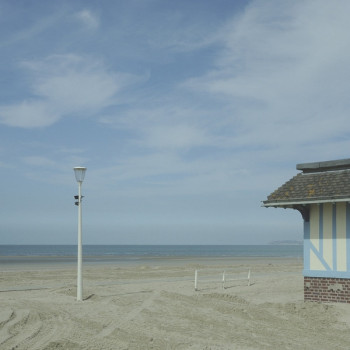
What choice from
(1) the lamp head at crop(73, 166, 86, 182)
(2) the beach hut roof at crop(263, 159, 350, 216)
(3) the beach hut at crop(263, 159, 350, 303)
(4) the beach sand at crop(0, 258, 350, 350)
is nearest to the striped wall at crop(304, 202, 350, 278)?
(3) the beach hut at crop(263, 159, 350, 303)

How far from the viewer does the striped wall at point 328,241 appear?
14078 mm

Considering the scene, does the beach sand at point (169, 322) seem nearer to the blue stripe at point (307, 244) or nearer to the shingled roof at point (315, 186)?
the blue stripe at point (307, 244)

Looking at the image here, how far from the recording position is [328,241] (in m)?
14.4

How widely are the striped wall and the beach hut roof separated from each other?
1.60 ft

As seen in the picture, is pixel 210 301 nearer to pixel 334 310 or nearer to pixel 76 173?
Result: pixel 334 310

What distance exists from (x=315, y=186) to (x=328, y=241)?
1.58 meters

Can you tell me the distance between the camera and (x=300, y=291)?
733 inches

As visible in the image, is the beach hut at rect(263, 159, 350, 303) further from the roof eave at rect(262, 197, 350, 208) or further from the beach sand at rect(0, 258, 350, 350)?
the beach sand at rect(0, 258, 350, 350)

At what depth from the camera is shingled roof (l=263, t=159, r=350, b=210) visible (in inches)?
549

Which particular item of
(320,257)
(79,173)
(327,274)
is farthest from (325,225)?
(79,173)

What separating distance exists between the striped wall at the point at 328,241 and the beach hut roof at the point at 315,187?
1.60 ft

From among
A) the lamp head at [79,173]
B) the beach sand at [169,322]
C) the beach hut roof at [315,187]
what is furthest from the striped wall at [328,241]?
the lamp head at [79,173]

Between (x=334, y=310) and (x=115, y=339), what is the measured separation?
20.3ft

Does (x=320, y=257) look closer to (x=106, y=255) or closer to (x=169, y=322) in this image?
(x=169, y=322)
